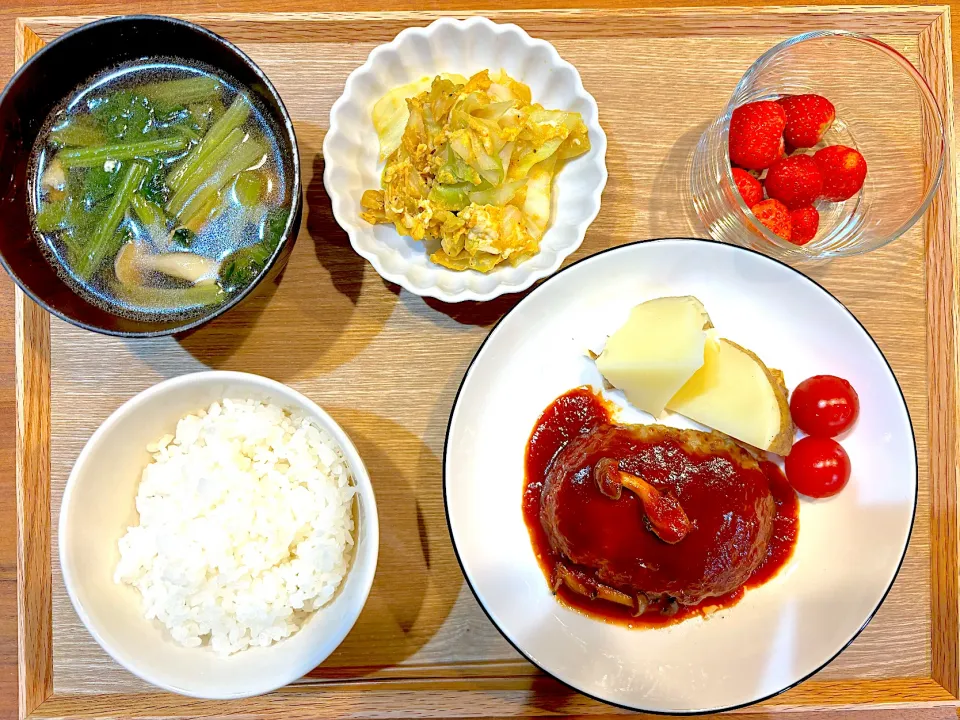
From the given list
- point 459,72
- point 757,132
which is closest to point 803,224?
point 757,132

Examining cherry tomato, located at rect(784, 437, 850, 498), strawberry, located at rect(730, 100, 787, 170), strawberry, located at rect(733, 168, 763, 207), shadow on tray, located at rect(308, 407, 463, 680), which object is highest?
strawberry, located at rect(730, 100, 787, 170)

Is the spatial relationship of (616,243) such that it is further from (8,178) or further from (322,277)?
(8,178)

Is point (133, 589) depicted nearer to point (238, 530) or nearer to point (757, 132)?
point (238, 530)

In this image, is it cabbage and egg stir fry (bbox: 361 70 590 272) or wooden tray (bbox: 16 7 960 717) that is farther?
wooden tray (bbox: 16 7 960 717)

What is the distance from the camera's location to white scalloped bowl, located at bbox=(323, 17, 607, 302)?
6.98ft

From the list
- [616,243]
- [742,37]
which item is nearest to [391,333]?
[616,243]

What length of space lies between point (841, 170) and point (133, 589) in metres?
2.61

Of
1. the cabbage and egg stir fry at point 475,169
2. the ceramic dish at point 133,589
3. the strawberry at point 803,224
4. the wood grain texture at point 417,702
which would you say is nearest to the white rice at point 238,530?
the ceramic dish at point 133,589

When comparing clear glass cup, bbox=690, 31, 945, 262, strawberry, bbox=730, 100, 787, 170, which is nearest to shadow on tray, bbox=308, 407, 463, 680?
clear glass cup, bbox=690, 31, 945, 262

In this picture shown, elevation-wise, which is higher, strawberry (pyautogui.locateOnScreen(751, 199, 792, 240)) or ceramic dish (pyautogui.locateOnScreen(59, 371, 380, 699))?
strawberry (pyautogui.locateOnScreen(751, 199, 792, 240))

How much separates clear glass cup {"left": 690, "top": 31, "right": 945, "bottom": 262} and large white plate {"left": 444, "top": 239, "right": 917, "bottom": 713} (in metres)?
0.20

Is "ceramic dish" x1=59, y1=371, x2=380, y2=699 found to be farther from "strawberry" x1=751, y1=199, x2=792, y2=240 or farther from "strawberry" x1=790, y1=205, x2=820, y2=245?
"strawberry" x1=790, y1=205, x2=820, y2=245

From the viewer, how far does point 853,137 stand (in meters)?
2.38

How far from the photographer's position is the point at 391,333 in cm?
236
